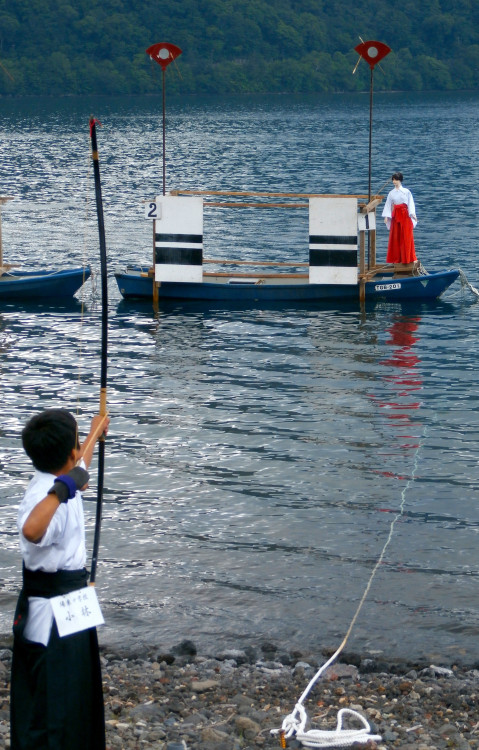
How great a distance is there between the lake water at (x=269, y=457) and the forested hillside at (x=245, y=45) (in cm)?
10301

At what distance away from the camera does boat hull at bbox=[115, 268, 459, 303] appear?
20.9 meters

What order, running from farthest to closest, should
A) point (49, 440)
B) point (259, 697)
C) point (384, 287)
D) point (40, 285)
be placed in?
1. point (40, 285)
2. point (384, 287)
3. point (259, 697)
4. point (49, 440)

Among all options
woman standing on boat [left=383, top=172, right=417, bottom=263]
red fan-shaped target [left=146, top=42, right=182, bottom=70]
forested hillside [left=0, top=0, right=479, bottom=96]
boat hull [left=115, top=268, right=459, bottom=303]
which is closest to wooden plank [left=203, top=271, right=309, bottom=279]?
boat hull [left=115, top=268, right=459, bottom=303]

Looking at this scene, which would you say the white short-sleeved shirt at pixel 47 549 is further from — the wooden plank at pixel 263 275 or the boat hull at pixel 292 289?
the wooden plank at pixel 263 275

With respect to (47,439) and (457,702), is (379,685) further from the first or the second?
(47,439)

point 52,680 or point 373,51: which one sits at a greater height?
point 373,51

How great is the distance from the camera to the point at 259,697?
23.4 feet

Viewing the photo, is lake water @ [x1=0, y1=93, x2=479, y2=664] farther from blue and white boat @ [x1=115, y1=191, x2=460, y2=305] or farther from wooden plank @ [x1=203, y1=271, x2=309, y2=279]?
wooden plank @ [x1=203, y1=271, x2=309, y2=279]

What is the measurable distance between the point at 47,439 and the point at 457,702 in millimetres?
3321

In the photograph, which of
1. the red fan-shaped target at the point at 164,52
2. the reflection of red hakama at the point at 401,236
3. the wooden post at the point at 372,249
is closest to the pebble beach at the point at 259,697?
the wooden post at the point at 372,249

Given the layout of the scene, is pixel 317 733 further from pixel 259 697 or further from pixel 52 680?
pixel 52 680

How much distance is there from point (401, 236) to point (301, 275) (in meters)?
2.05

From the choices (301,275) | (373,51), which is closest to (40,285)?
(301,275)

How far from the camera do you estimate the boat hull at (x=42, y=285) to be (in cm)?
2170
